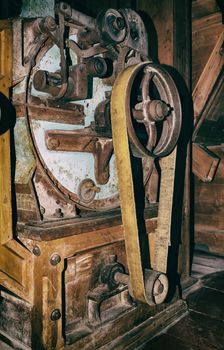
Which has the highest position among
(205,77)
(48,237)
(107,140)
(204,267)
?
(205,77)

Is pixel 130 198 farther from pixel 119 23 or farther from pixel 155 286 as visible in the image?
pixel 119 23

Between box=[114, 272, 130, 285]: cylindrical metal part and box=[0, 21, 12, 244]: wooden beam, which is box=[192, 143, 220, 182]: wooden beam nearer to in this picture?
box=[114, 272, 130, 285]: cylindrical metal part

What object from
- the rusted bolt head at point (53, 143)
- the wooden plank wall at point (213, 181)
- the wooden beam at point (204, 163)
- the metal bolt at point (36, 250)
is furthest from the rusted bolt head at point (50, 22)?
the wooden plank wall at point (213, 181)

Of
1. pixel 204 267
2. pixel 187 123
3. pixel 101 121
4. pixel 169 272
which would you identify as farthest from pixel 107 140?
pixel 204 267

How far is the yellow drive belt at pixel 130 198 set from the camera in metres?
1.62

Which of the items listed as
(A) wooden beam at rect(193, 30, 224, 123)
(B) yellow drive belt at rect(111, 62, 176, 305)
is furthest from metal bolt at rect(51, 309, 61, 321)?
(A) wooden beam at rect(193, 30, 224, 123)

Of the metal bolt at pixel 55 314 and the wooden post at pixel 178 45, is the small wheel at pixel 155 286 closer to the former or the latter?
the metal bolt at pixel 55 314

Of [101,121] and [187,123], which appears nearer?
[101,121]

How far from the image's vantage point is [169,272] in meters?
3.01

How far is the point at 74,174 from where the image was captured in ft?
6.60

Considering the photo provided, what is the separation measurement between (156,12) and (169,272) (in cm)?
239

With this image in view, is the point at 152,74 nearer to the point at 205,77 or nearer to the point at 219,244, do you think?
the point at 205,77

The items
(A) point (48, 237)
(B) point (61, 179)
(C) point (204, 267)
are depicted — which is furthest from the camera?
(C) point (204, 267)

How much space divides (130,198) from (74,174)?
472 mm
